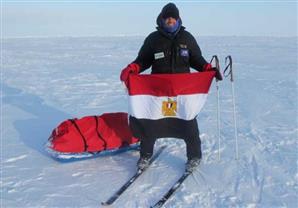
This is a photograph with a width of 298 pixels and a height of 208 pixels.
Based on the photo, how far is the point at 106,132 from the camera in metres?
4.71

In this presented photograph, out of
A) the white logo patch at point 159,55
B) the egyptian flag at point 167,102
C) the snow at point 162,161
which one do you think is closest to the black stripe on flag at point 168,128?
the egyptian flag at point 167,102

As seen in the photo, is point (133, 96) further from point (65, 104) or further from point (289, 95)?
point (289, 95)

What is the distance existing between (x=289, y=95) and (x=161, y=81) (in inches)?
174

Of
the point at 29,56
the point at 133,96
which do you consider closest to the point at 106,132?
the point at 133,96

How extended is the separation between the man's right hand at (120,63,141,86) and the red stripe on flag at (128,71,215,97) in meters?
0.05

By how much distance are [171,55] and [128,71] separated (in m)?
0.49

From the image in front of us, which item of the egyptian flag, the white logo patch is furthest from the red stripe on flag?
the white logo patch

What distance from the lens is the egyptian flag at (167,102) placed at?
4.17m

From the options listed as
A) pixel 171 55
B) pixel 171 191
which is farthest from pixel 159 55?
pixel 171 191

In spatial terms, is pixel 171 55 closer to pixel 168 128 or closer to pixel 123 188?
pixel 168 128

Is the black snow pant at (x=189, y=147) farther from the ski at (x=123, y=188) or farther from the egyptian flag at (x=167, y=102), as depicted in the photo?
the ski at (x=123, y=188)

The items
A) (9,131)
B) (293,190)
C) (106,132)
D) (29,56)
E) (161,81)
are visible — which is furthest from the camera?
(29,56)

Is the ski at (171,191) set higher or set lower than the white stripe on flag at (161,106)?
lower

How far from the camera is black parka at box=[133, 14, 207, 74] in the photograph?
4.19m
